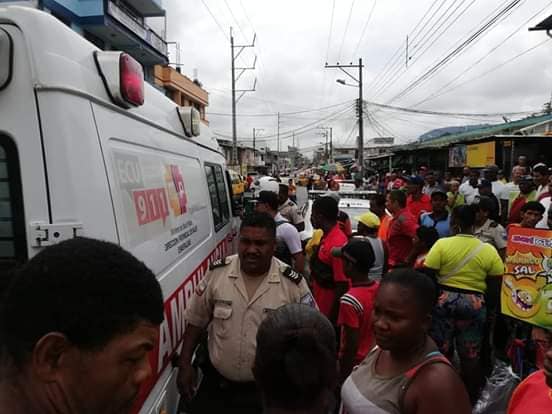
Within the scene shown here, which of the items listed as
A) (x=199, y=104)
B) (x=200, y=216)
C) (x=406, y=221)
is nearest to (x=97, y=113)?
(x=200, y=216)

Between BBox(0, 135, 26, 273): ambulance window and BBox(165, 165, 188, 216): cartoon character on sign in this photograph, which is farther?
BBox(165, 165, 188, 216): cartoon character on sign

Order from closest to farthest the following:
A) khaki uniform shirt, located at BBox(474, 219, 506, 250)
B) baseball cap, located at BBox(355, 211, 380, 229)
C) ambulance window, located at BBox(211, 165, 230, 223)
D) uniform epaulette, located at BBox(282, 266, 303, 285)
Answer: uniform epaulette, located at BBox(282, 266, 303, 285) → baseball cap, located at BBox(355, 211, 380, 229) → khaki uniform shirt, located at BBox(474, 219, 506, 250) → ambulance window, located at BBox(211, 165, 230, 223)

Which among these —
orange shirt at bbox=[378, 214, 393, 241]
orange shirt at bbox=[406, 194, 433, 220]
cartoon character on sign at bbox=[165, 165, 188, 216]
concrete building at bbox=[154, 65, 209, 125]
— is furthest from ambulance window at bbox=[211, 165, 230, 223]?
concrete building at bbox=[154, 65, 209, 125]

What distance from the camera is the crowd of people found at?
873 mm

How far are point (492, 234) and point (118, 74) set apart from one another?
4505 mm

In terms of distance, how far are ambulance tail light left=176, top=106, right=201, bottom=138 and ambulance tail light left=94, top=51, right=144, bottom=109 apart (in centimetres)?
134

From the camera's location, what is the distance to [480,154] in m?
14.0

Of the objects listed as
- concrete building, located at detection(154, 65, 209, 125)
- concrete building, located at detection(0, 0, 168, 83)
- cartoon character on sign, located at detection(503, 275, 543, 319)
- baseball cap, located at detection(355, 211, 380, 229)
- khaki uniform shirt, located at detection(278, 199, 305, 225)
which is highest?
concrete building, located at detection(0, 0, 168, 83)

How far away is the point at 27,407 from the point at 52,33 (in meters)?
1.32

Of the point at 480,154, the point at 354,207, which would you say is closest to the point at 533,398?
the point at 354,207

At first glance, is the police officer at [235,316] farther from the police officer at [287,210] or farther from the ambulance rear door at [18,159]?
the police officer at [287,210]

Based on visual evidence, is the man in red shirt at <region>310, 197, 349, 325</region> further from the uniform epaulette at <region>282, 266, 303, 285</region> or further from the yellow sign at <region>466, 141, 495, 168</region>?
the yellow sign at <region>466, 141, 495, 168</region>

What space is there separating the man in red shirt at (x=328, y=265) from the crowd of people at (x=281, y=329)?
10mm

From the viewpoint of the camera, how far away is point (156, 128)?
8.97 feet
